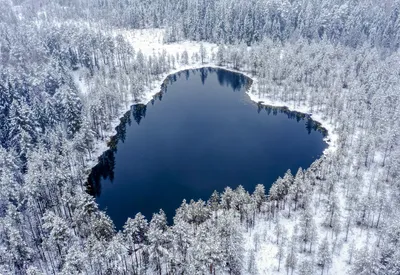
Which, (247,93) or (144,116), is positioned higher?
(247,93)

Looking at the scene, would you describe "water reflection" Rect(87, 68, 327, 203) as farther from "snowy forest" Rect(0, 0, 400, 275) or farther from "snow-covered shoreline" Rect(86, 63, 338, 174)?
"snowy forest" Rect(0, 0, 400, 275)

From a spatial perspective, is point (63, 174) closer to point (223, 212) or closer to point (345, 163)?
point (223, 212)

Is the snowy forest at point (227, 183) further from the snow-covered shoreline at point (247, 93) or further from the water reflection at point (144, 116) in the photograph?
the water reflection at point (144, 116)

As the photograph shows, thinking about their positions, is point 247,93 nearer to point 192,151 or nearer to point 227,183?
point 192,151

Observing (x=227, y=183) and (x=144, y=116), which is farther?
(x=144, y=116)

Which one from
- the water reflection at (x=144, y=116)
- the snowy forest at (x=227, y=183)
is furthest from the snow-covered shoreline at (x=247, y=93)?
the water reflection at (x=144, y=116)

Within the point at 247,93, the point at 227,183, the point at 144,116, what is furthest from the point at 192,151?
the point at 247,93

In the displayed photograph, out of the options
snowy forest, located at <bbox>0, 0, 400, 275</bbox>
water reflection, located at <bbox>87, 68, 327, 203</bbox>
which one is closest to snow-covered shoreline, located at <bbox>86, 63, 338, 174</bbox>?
snowy forest, located at <bbox>0, 0, 400, 275</bbox>
